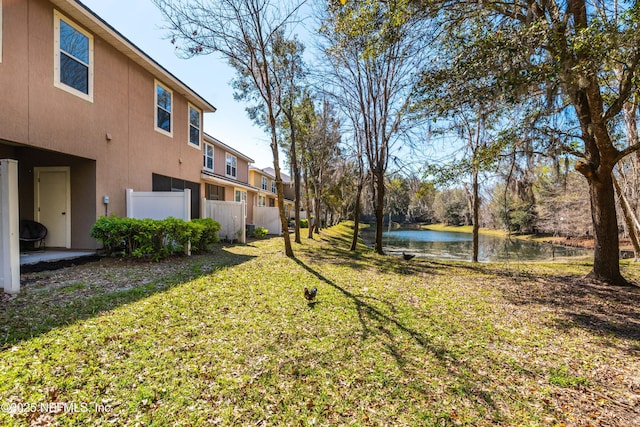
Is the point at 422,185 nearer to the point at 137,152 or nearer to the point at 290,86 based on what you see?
the point at 290,86

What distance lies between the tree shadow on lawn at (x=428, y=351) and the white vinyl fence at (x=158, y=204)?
6.31 m

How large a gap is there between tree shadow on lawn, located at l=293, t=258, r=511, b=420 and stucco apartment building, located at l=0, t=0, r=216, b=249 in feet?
25.4

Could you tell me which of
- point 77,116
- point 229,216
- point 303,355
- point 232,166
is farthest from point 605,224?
point 232,166

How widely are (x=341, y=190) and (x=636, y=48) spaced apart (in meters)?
18.5

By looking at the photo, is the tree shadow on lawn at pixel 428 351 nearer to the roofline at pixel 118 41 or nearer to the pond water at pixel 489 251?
the pond water at pixel 489 251

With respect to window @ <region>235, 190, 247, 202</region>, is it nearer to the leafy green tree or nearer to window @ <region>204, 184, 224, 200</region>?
window @ <region>204, 184, 224, 200</region>

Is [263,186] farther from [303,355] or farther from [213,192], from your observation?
[303,355]

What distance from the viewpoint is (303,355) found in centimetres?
333

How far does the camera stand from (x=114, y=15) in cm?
793

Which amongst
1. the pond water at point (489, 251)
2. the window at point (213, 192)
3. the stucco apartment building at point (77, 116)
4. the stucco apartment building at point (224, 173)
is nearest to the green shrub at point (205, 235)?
the stucco apartment building at point (77, 116)

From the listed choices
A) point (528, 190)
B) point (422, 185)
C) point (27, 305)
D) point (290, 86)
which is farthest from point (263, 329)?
point (290, 86)

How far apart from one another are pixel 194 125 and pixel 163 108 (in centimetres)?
218

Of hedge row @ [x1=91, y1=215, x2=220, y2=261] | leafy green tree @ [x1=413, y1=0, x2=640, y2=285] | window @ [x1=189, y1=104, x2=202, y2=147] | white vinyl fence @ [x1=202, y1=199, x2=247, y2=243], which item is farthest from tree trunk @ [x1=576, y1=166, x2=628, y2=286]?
window @ [x1=189, y1=104, x2=202, y2=147]

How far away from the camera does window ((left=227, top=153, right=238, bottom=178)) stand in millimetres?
19641
